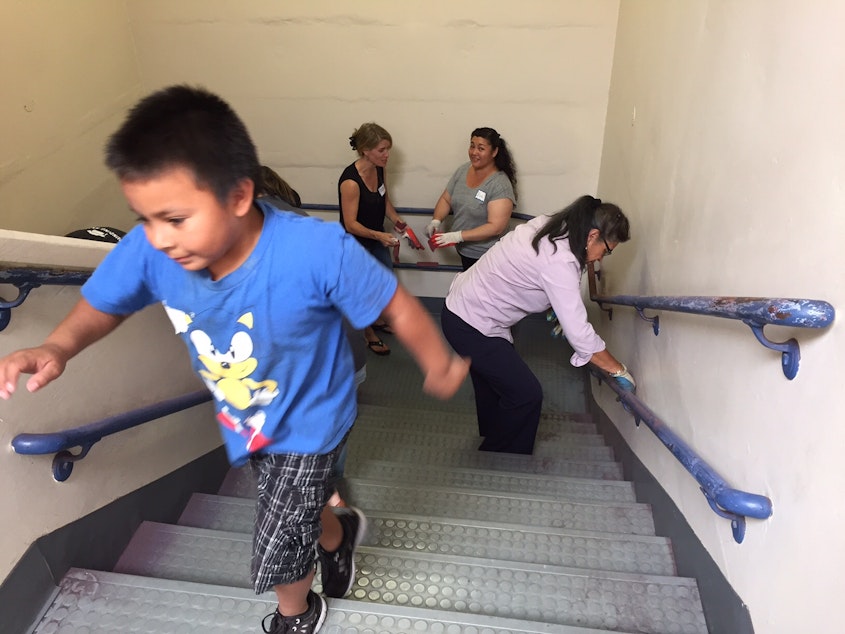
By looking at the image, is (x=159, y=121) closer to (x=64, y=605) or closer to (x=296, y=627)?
(x=296, y=627)

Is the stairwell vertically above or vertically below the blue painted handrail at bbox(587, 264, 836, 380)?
below

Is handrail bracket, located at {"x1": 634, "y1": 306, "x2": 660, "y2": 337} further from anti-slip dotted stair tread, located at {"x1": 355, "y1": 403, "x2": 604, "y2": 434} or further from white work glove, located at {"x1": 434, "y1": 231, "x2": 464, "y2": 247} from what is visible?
white work glove, located at {"x1": 434, "y1": 231, "x2": 464, "y2": 247}

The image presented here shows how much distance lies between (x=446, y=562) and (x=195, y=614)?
2.31 feet

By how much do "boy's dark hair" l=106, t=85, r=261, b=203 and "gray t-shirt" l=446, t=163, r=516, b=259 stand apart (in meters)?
2.78

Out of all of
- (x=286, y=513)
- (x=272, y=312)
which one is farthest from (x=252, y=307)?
(x=286, y=513)

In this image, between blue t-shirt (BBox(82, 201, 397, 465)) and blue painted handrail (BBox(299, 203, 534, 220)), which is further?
blue painted handrail (BBox(299, 203, 534, 220))

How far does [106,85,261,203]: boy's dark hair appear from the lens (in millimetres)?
892

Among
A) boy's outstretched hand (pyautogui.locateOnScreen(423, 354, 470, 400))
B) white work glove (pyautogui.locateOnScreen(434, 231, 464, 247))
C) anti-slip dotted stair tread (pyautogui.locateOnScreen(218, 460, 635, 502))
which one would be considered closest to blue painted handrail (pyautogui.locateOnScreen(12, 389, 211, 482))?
anti-slip dotted stair tread (pyautogui.locateOnScreen(218, 460, 635, 502))

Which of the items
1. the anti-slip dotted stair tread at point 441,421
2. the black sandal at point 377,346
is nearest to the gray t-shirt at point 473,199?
the black sandal at point 377,346

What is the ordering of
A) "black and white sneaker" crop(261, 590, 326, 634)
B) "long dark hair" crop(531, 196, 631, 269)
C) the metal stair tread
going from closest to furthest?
"black and white sneaker" crop(261, 590, 326, 634) < the metal stair tread < "long dark hair" crop(531, 196, 631, 269)

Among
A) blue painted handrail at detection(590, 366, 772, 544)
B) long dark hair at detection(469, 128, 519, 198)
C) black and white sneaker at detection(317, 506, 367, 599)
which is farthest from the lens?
long dark hair at detection(469, 128, 519, 198)

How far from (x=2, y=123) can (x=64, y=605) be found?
232 cm

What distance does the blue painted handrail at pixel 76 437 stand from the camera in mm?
1335

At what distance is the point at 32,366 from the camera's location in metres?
1.04
